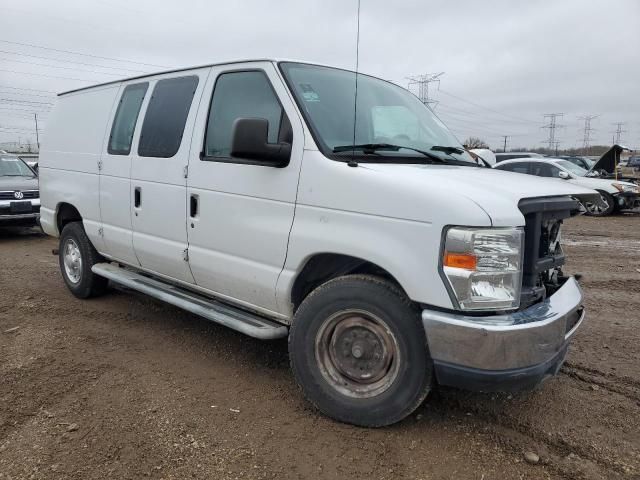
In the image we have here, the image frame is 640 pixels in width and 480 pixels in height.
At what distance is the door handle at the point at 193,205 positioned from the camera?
3.80m

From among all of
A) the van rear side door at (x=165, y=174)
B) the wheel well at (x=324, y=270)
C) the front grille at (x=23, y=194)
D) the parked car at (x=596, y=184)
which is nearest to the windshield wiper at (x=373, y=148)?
the wheel well at (x=324, y=270)

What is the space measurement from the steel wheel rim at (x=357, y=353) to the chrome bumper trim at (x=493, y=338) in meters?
0.30

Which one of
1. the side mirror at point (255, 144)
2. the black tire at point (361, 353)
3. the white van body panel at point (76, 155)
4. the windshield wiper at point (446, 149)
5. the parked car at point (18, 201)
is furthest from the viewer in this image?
the parked car at point (18, 201)

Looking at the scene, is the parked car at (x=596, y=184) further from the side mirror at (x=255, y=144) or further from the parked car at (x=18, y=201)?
the side mirror at (x=255, y=144)

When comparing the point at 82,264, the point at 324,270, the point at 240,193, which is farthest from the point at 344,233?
the point at 82,264

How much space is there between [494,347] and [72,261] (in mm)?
4761

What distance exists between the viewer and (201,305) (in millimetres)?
3867

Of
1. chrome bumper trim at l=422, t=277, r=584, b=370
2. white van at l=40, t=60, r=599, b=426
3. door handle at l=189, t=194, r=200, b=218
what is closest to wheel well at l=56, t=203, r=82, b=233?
white van at l=40, t=60, r=599, b=426

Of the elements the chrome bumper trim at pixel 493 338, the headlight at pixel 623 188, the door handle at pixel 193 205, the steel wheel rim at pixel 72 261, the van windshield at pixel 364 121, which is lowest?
the steel wheel rim at pixel 72 261

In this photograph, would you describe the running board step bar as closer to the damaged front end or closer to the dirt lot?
the dirt lot

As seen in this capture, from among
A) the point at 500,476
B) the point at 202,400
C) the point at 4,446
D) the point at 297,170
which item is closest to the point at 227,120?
the point at 297,170

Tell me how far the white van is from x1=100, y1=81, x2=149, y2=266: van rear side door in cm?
3

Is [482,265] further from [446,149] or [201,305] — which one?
[201,305]

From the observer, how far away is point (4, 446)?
2.81 meters
